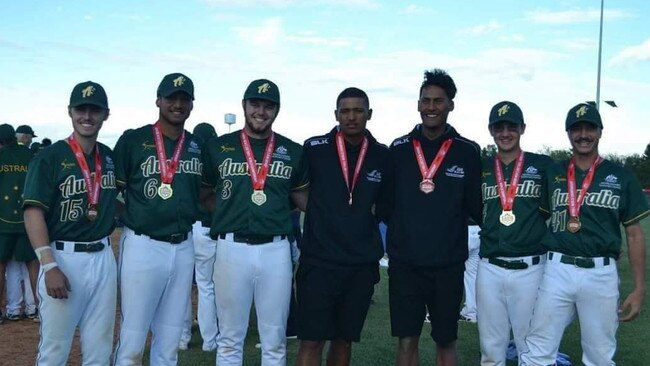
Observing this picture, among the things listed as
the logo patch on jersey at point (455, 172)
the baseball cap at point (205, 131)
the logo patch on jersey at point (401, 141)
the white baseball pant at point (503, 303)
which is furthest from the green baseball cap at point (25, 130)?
the white baseball pant at point (503, 303)

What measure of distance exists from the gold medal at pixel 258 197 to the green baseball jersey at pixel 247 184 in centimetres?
2

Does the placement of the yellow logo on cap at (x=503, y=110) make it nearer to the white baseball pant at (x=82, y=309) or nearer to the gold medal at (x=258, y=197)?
the gold medal at (x=258, y=197)

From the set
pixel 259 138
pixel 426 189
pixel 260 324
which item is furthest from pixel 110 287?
pixel 426 189

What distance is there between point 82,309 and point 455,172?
3028mm

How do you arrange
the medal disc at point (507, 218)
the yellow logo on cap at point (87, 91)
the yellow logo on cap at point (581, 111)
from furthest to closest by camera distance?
the medal disc at point (507, 218) → the yellow logo on cap at point (581, 111) → the yellow logo on cap at point (87, 91)

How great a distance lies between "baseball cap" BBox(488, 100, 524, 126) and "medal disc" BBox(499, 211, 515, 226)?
745 mm

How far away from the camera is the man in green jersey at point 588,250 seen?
507cm

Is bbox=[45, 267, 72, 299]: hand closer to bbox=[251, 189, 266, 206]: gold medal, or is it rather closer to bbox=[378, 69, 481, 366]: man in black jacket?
bbox=[251, 189, 266, 206]: gold medal

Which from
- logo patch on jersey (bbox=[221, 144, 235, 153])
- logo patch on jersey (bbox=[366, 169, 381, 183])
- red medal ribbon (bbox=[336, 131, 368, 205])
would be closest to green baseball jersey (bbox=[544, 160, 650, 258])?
logo patch on jersey (bbox=[366, 169, 381, 183])

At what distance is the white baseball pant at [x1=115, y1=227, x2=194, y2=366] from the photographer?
4.89m

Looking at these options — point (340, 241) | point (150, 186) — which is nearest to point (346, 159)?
point (340, 241)

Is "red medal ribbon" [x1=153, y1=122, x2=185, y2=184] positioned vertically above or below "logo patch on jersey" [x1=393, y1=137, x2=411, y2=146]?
below

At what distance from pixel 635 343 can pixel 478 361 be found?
219 centimetres

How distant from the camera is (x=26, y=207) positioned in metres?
4.60
